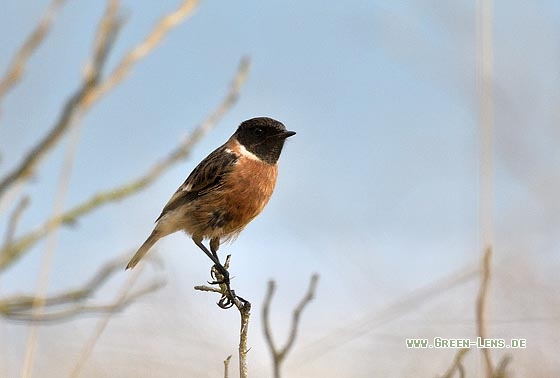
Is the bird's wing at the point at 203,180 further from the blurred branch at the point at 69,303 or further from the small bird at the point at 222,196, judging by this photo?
the blurred branch at the point at 69,303

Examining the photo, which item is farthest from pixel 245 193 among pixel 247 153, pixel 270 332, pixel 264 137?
pixel 270 332

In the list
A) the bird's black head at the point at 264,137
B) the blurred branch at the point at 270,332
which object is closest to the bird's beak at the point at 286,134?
the bird's black head at the point at 264,137

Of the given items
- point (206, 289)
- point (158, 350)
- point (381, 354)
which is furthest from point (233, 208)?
point (206, 289)

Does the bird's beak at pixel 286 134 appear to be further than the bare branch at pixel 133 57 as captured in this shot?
Yes

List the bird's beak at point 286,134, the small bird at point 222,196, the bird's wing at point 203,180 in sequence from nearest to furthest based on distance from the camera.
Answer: the small bird at point 222,196
the bird's wing at point 203,180
the bird's beak at point 286,134

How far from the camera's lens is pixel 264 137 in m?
4.74

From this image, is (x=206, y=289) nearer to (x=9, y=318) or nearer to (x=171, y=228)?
(x=9, y=318)

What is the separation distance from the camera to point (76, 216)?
1.65 meters

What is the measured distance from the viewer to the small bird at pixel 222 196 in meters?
4.26

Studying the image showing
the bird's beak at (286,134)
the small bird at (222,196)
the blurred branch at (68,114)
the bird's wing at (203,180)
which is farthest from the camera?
the bird's beak at (286,134)

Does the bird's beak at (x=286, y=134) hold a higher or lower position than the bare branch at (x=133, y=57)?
higher

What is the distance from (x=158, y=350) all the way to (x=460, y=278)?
189 centimetres

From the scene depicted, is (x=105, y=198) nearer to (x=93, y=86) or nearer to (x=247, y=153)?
(x=93, y=86)

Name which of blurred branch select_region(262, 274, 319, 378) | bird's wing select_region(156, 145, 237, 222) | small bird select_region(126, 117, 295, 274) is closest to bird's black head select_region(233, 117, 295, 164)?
small bird select_region(126, 117, 295, 274)
